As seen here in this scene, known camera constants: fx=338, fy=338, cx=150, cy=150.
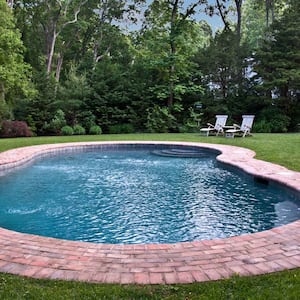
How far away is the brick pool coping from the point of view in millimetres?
2447

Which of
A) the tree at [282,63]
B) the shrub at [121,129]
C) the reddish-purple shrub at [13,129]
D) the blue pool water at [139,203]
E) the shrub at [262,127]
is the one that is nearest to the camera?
the blue pool water at [139,203]

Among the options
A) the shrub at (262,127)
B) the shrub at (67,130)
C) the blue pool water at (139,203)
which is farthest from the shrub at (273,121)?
the shrub at (67,130)

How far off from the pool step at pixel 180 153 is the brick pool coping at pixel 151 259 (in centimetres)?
686

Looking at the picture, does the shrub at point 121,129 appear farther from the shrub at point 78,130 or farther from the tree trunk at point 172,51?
the tree trunk at point 172,51

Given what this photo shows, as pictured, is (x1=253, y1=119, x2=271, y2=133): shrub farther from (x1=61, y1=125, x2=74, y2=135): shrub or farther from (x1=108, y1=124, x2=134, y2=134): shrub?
(x1=61, y1=125, x2=74, y2=135): shrub

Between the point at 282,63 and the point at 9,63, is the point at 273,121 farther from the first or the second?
the point at 9,63

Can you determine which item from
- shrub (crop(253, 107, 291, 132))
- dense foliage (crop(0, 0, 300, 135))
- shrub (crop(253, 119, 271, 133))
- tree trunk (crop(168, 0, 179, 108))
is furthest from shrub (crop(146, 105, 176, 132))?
shrub (crop(253, 107, 291, 132))

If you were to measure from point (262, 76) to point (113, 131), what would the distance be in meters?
8.12

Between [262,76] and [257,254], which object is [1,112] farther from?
[257,254]

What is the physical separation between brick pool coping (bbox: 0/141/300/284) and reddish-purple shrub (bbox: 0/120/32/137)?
1223 cm

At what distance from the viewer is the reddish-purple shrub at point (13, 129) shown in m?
14.6

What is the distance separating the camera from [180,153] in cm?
1070

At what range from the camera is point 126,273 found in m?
2.49

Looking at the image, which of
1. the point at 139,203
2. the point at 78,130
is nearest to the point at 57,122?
the point at 78,130
